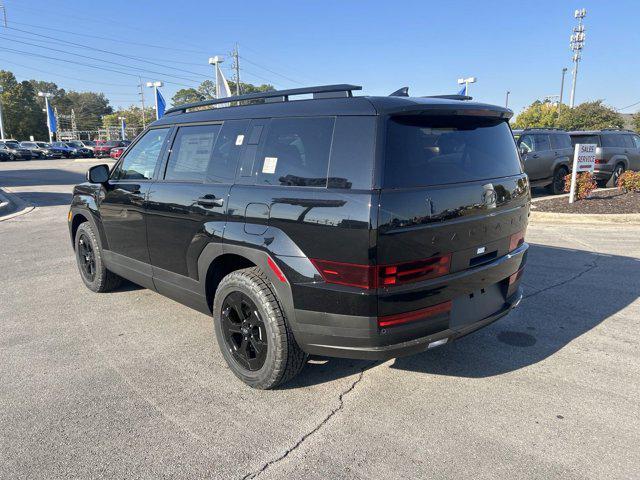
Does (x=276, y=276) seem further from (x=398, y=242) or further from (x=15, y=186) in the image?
(x=15, y=186)

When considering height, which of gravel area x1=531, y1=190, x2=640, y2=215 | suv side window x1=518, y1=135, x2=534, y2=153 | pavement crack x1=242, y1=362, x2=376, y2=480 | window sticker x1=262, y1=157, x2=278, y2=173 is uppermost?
suv side window x1=518, y1=135, x2=534, y2=153

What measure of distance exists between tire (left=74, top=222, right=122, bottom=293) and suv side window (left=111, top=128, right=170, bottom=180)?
34.2 inches

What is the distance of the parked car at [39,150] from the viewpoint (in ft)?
141

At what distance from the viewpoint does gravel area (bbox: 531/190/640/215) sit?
998 centimetres

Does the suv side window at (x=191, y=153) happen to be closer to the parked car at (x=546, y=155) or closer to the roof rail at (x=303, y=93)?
the roof rail at (x=303, y=93)

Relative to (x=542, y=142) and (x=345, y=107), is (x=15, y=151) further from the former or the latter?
(x=345, y=107)

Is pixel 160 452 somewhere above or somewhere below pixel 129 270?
below

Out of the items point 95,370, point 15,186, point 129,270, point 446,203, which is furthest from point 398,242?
point 15,186

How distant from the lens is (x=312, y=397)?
3.09 m

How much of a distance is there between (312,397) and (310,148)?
1.69 metres

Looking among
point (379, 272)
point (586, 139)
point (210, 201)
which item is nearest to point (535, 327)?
point (379, 272)

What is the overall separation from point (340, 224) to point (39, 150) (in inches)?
1991

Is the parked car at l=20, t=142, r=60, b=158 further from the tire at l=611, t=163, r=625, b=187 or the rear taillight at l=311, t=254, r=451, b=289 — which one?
the rear taillight at l=311, t=254, r=451, b=289

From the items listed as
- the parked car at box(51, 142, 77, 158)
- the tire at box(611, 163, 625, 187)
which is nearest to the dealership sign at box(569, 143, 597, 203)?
the tire at box(611, 163, 625, 187)
